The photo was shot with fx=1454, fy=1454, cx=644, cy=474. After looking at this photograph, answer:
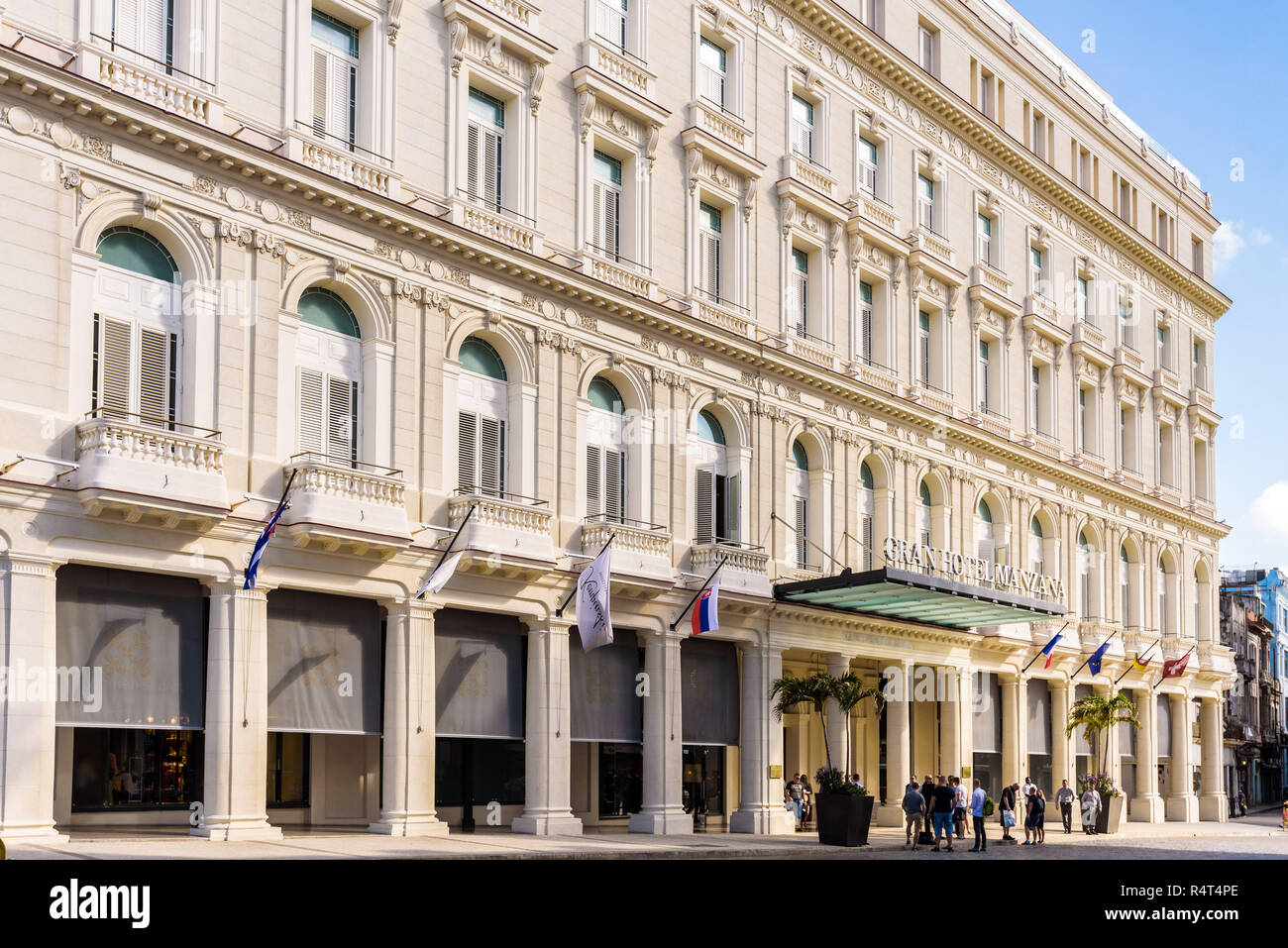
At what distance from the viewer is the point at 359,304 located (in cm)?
3166

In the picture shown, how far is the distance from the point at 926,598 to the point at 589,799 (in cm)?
1156

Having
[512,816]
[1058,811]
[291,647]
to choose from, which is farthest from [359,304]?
[1058,811]

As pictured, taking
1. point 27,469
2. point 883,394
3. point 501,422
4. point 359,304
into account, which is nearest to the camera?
point 27,469

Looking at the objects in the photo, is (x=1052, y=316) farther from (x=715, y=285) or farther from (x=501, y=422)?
(x=501, y=422)

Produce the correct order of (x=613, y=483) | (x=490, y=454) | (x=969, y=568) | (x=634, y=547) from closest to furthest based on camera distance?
(x=490, y=454) < (x=634, y=547) < (x=613, y=483) < (x=969, y=568)

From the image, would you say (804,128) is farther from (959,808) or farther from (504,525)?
(959,808)

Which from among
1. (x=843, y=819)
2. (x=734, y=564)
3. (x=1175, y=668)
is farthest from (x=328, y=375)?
(x=1175, y=668)

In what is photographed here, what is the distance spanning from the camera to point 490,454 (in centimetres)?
3459

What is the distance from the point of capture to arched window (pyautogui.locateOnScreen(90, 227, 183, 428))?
88.2 feet

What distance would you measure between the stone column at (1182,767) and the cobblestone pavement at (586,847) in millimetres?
15875

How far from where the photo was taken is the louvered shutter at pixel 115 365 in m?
26.8

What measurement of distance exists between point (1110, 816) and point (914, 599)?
42.4 feet

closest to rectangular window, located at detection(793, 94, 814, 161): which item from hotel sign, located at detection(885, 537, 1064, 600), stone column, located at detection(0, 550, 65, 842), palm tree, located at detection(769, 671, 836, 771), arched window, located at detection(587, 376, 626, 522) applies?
arched window, located at detection(587, 376, 626, 522)

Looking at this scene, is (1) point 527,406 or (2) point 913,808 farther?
(2) point 913,808
